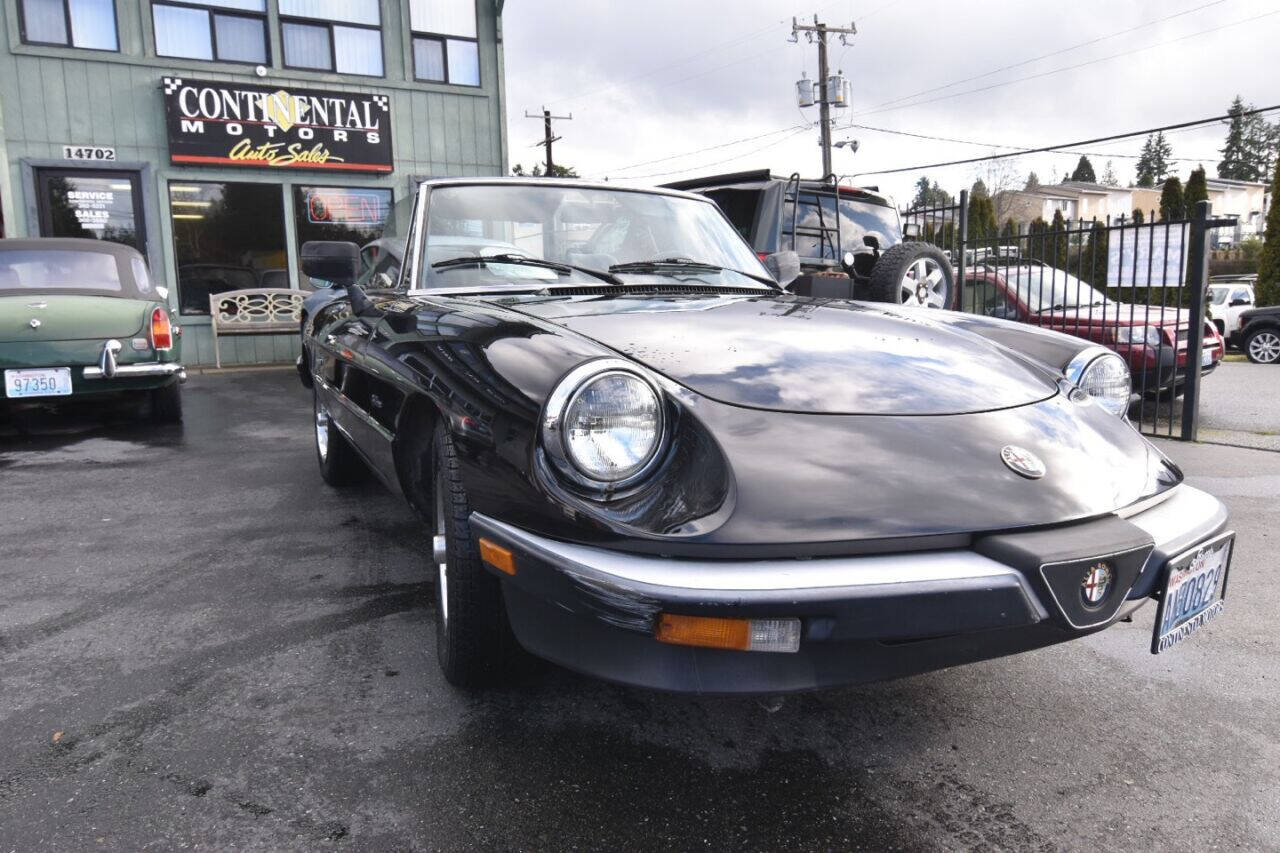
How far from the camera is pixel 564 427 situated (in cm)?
172

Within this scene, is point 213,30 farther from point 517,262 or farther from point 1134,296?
point 1134,296

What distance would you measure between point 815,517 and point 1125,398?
4.65ft

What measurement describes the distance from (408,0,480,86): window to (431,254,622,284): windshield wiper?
11109 millimetres

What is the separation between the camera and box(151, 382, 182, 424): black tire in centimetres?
700

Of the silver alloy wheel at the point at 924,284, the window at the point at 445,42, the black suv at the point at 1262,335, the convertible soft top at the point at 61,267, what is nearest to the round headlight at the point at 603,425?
the silver alloy wheel at the point at 924,284

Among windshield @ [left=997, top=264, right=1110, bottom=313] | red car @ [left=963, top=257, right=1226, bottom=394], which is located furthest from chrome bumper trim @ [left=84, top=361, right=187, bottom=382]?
windshield @ [left=997, top=264, right=1110, bottom=313]

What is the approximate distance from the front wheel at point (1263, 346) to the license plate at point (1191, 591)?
14.7m

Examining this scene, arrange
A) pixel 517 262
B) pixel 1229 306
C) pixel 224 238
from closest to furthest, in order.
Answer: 1. pixel 517 262
2. pixel 224 238
3. pixel 1229 306

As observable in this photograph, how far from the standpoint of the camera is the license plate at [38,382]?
5.86m

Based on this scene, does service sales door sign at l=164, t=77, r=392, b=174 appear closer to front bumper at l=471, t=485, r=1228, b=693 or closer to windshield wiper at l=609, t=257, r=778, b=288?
windshield wiper at l=609, t=257, r=778, b=288

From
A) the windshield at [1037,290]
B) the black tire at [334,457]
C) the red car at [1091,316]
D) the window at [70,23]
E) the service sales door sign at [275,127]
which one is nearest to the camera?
the black tire at [334,457]

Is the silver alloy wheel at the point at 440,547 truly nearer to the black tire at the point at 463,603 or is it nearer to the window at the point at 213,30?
the black tire at the point at 463,603

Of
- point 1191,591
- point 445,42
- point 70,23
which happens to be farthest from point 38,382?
point 445,42

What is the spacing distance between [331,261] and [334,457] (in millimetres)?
1859
